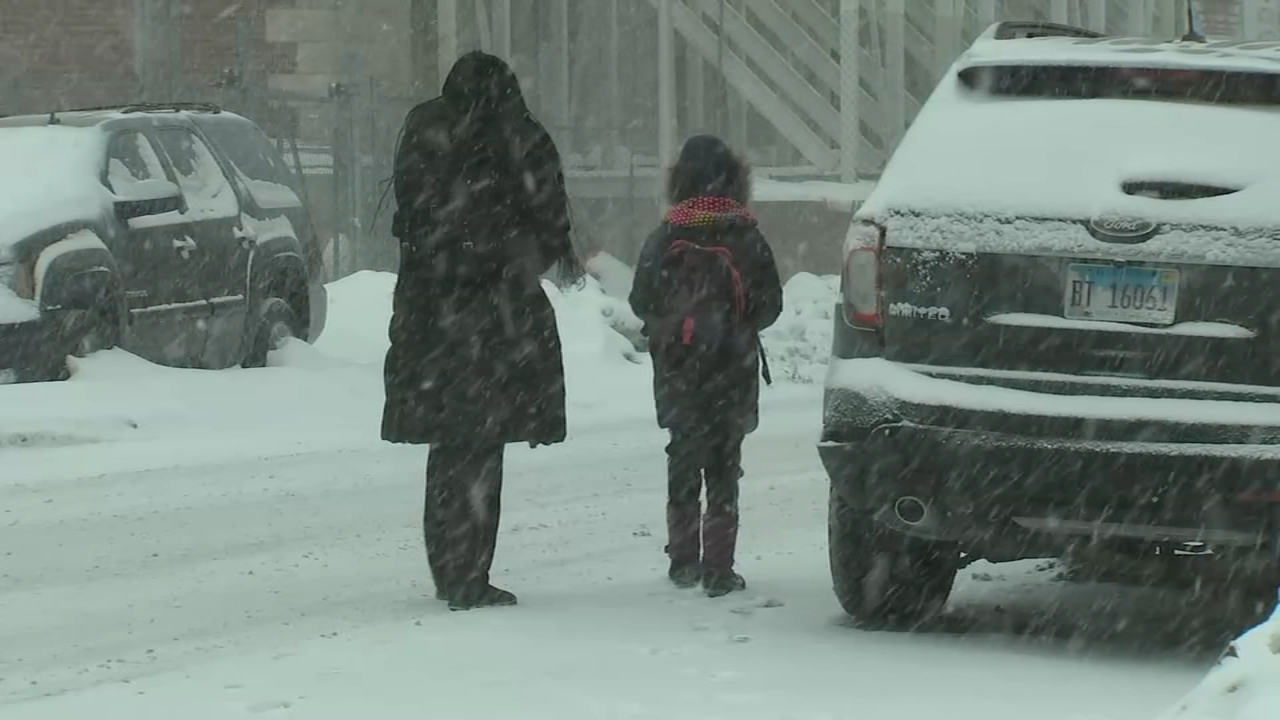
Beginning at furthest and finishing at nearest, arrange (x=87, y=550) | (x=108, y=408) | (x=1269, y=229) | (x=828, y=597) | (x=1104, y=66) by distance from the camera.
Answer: (x=108, y=408) → (x=87, y=550) → (x=828, y=597) → (x=1104, y=66) → (x=1269, y=229)

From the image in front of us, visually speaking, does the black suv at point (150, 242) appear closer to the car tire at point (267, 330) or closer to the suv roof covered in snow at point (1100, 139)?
the car tire at point (267, 330)

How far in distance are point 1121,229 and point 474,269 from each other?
2.13 meters

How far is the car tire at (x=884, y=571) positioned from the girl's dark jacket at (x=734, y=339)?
2.59ft

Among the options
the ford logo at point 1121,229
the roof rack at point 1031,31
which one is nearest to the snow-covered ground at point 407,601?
the ford logo at point 1121,229

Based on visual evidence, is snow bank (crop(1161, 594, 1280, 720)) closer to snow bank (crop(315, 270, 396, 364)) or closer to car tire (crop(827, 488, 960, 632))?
car tire (crop(827, 488, 960, 632))

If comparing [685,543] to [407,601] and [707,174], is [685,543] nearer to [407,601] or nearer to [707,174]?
[407,601]

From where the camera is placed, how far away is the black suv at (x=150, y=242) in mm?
12422

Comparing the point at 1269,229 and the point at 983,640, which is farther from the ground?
the point at 1269,229

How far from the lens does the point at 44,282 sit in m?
12.4

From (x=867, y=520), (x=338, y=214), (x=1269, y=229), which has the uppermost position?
(x=1269, y=229)

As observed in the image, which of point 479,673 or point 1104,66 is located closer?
point 479,673

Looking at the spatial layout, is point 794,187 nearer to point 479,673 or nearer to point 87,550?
point 87,550

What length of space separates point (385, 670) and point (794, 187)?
15.8 m

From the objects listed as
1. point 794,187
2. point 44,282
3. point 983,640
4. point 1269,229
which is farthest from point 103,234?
point 794,187
